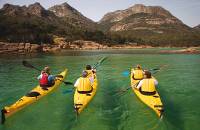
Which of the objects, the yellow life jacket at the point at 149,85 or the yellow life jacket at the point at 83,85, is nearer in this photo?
the yellow life jacket at the point at 149,85

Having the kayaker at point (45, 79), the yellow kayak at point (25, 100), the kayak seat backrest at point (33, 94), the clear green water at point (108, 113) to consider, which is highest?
the kayaker at point (45, 79)

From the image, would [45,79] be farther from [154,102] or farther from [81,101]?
[154,102]

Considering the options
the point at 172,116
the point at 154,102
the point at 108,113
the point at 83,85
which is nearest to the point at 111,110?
the point at 108,113

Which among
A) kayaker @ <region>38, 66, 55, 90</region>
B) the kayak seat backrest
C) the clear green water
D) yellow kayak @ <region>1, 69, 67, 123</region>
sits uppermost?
kayaker @ <region>38, 66, 55, 90</region>

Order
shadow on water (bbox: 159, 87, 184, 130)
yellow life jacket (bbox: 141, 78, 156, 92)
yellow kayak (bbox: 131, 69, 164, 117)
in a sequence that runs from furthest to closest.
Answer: yellow life jacket (bbox: 141, 78, 156, 92) → yellow kayak (bbox: 131, 69, 164, 117) → shadow on water (bbox: 159, 87, 184, 130)

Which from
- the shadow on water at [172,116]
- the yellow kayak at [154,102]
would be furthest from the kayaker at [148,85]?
the shadow on water at [172,116]

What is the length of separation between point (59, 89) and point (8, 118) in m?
7.21

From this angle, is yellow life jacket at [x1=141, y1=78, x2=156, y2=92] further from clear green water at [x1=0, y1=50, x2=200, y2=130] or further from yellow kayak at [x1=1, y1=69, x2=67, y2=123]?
yellow kayak at [x1=1, y1=69, x2=67, y2=123]

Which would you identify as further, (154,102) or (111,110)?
(111,110)

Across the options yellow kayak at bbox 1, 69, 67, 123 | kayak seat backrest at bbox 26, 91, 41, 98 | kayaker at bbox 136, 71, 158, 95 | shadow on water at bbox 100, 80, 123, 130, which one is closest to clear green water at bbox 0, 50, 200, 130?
shadow on water at bbox 100, 80, 123, 130

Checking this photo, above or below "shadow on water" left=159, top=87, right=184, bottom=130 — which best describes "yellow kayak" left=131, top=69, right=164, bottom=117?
above

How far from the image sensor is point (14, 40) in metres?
91.6

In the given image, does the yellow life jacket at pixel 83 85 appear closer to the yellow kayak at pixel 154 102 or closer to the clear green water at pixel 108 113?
the clear green water at pixel 108 113

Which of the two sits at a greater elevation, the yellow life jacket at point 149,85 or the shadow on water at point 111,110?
the yellow life jacket at point 149,85
